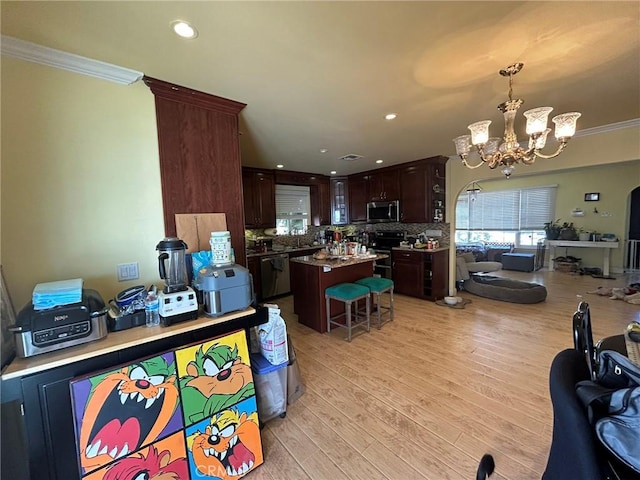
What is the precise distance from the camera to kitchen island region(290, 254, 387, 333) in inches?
137

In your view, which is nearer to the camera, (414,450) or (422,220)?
(414,450)

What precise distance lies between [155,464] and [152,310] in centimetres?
78

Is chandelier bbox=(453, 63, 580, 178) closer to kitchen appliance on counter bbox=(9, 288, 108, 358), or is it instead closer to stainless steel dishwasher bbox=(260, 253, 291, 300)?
kitchen appliance on counter bbox=(9, 288, 108, 358)

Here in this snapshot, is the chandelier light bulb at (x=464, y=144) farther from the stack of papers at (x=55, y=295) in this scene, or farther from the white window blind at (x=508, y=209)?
the white window blind at (x=508, y=209)

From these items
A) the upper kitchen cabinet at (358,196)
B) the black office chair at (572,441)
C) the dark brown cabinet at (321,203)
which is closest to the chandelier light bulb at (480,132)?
the black office chair at (572,441)

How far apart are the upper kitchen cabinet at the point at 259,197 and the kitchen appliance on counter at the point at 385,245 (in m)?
2.26

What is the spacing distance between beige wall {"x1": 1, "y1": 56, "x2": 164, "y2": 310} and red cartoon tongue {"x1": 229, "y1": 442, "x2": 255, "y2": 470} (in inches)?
49.2

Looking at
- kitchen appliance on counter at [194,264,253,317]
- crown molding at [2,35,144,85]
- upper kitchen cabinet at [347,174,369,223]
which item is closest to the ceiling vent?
upper kitchen cabinet at [347,174,369,223]

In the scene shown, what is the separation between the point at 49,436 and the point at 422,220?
4.98 metres

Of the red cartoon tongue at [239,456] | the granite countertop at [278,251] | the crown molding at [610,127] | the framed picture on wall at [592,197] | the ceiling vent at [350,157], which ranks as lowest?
the red cartoon tongue at [239,456]

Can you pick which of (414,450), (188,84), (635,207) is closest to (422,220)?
(414,450)

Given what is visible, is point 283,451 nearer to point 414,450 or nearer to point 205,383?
point 205,383

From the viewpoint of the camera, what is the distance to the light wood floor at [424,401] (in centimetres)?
159

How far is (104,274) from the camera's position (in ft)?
5.70
